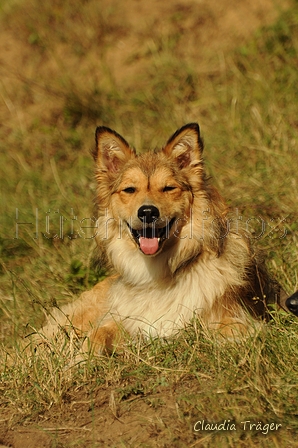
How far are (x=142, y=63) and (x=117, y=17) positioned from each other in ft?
3.70

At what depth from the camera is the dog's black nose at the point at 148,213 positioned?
474 centimetres

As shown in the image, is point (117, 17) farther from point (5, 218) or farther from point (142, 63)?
point (5, 218)

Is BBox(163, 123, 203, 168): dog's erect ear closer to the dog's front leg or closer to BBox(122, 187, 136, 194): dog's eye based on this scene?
BBox(122, 187, 136, 194): dog's eye

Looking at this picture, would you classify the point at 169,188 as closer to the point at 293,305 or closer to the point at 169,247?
the point at 169,247

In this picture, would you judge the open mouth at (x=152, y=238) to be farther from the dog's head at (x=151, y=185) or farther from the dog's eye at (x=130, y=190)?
the dog's eye at (x=130, y=190)

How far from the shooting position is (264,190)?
6844 millimetres

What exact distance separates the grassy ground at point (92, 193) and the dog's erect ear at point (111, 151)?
1.25m

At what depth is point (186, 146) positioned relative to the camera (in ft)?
16.7

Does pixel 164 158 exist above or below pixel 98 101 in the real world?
below

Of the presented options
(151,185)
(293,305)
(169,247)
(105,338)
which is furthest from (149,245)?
(293,305)

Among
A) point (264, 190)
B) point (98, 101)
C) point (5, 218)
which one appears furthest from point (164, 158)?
point (98, 101)

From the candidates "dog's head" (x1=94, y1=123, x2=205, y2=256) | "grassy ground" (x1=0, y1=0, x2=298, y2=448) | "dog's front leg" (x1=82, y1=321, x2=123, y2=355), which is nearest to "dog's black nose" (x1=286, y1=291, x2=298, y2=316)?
"grassy ground" (x1=0, y1=0, x2=298, y2=448)

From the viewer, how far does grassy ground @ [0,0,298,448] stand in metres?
3.68

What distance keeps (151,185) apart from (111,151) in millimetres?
535
